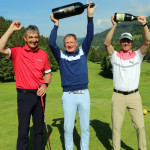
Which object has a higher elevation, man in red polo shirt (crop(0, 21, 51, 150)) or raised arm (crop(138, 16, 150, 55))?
raised arm (crop(138, 16, 150, 55))

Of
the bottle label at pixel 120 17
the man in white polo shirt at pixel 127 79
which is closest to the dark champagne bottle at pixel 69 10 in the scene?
the bottle label at pixel 120 17

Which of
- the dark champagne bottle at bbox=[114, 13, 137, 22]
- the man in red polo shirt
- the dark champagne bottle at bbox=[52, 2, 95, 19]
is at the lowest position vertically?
the man in red polo shirt

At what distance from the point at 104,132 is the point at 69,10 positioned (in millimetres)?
4749

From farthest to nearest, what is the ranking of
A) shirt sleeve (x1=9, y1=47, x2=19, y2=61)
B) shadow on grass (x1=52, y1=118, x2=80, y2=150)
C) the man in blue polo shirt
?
1. shadow on grass (x1=52, y1=118, x2=80, y2=150)
2. the man in blue polo shirt
3. shirt sleeve (x1=9, y1=47, x2=19, y2=61)

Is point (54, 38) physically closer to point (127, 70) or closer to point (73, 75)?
point (73, 75)

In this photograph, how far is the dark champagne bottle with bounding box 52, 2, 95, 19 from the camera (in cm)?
498

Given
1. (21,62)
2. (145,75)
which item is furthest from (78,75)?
(145,75)

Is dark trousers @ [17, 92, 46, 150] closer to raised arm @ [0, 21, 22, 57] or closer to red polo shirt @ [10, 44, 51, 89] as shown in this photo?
red polo shirt @ [10, 44, 51, 89]

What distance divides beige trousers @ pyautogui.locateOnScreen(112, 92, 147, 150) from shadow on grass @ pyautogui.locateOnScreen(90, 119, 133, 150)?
804 millimetres

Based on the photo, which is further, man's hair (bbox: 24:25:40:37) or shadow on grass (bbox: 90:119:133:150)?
shadow on grass (bbox: 90:119:133:150)

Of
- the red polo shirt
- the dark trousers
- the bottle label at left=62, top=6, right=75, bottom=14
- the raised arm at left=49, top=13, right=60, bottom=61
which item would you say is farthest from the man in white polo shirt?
the dark trousers

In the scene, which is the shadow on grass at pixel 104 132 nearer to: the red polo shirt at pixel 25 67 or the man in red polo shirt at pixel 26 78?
the man in red polo shirt at pixel 26 78

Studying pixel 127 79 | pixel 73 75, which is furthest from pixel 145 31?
pixel 73 75

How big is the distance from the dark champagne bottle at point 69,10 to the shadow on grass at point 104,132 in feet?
13.3
